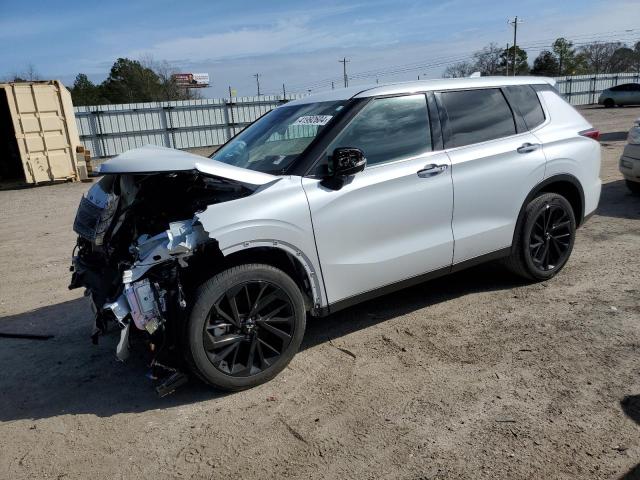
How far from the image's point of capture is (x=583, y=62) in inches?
2817

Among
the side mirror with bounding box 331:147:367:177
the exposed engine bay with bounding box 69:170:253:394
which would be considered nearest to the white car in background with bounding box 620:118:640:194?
the side mirror with bounding box 331:147:367:177

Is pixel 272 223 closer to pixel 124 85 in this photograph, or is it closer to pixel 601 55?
pixel 124 85

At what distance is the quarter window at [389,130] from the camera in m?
3.84

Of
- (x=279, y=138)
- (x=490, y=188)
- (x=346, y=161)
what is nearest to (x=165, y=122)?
(x=279, y=138)

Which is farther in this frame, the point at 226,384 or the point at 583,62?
the point at 583,62

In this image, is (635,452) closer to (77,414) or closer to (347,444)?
(347,444)

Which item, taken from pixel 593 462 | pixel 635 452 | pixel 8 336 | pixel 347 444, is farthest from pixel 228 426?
pixel 8 336

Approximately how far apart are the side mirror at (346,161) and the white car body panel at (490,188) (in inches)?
38.4

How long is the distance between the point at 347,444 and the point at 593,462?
1.25 metres

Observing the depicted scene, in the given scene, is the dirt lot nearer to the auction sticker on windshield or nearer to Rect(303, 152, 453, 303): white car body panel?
Rect(303, 152, 453, 303): white car body panel

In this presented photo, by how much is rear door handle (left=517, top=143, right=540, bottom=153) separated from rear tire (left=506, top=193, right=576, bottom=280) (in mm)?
451

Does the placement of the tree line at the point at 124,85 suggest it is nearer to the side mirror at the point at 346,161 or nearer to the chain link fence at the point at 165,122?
the chain link fence at the point at 165,122

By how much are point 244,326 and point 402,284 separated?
1333mm

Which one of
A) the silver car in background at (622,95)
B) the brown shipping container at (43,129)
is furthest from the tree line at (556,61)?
the brown shipping container at (43,129)
